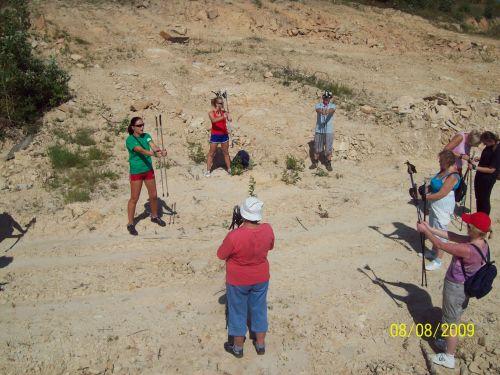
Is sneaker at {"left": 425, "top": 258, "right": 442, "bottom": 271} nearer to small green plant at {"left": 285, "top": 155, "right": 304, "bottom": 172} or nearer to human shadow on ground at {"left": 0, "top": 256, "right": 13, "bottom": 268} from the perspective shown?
small green plant at {"left": 285, "top": 155, "right": 304, "bottom": 172}

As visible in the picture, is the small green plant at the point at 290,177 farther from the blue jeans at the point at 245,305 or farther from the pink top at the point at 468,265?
the pink top at the point at 468,265

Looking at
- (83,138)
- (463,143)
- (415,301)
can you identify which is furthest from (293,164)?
(83,138)

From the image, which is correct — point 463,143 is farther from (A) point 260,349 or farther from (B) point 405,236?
(A) point 260,349

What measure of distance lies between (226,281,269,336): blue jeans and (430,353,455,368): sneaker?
6.38 ft

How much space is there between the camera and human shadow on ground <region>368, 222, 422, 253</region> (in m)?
7.47

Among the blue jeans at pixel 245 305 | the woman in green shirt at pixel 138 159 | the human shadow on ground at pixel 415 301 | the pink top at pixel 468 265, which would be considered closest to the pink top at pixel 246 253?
the blue jeans at pixel 245 305

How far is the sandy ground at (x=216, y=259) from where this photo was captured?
5.17 meters

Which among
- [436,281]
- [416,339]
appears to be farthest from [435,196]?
[416,339]

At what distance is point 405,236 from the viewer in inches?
307

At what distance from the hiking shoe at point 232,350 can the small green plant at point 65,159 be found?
6.27 metres

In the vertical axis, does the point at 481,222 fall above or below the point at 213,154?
above

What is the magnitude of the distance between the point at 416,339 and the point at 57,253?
5447 mm

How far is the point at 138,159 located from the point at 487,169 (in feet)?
18.7

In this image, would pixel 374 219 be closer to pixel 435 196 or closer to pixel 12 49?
pixel 435 196
